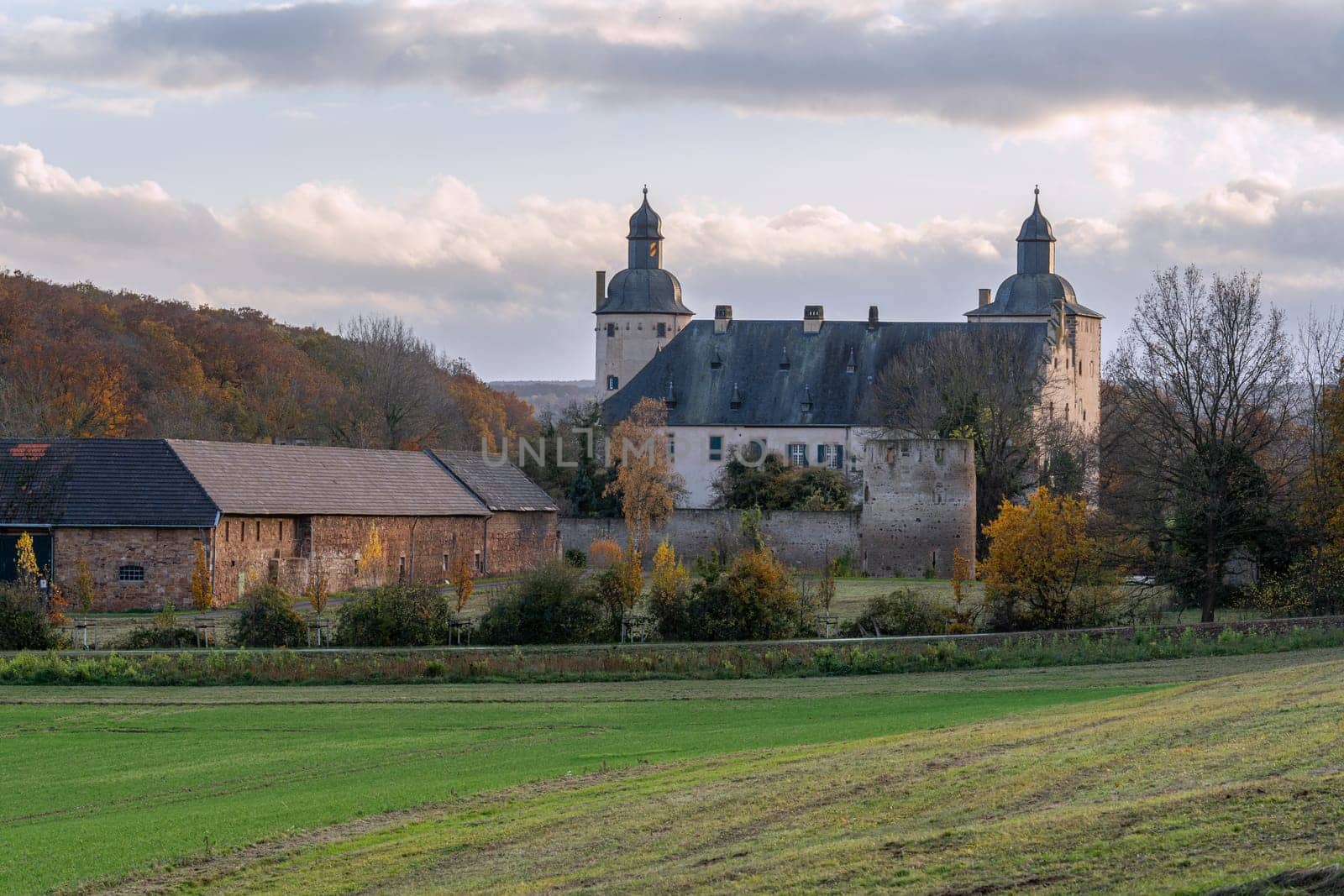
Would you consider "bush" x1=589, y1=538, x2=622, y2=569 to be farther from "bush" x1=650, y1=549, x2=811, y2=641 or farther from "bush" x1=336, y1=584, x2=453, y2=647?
"bush" x1=336, y1=584, x2=453, y2=647

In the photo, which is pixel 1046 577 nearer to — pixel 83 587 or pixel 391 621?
pixel 391 621

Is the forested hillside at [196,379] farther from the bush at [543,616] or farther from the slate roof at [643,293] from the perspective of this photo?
the bush at [543,616]

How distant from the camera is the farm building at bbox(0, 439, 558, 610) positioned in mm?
37844

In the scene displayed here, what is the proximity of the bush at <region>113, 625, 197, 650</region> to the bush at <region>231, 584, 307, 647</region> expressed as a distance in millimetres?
821

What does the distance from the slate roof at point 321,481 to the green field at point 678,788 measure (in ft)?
54.2

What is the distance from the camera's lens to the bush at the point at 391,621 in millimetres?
30812

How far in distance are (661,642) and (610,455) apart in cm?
2966

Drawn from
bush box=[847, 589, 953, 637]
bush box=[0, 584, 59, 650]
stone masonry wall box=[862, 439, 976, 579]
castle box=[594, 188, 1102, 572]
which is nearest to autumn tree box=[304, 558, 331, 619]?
bush box=[0, 584, 59, 650]

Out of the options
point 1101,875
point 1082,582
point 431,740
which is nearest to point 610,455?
point 1082,582

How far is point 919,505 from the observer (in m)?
46.8

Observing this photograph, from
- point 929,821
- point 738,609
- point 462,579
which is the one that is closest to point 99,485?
point 462,579

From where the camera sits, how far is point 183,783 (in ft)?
54.8

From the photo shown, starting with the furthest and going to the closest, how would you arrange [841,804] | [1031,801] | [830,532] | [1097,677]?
[830,532]
[1097,677]
[841,804]
[1031,801]

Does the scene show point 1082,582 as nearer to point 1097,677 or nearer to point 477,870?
point 1097,677
